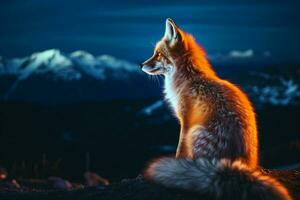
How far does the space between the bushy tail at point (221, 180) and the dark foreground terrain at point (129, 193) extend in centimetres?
13

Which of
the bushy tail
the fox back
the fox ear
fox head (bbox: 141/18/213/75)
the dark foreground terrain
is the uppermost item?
the fox ear

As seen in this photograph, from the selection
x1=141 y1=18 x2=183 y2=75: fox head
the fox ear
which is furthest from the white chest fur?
the fox ear

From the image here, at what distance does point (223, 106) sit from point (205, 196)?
125cm

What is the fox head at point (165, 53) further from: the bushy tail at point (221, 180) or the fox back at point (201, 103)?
the bushy tail at point (221, 180)

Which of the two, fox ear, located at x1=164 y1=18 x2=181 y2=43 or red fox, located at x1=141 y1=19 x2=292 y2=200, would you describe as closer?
red fox, located at x1=141 y1=19 x2=292 y2=200

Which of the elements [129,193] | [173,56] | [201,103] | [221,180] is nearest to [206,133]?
[201,103]

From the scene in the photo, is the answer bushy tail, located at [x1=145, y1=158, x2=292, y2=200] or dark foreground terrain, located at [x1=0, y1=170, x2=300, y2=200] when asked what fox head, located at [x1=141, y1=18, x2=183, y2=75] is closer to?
dark foreground terrain, located at [x1=0, y1=170, x2=300, y2=200]

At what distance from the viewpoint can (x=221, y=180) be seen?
5914 mm

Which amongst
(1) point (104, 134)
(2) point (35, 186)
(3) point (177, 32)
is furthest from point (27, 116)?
(3) point (177, 32)

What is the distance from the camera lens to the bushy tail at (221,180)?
5.85m

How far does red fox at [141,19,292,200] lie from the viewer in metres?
5.91

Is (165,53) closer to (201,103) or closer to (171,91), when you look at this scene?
(171,91)

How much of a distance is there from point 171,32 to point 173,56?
379 millimetres

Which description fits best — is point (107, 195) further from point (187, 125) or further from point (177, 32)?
point (177, 32)
